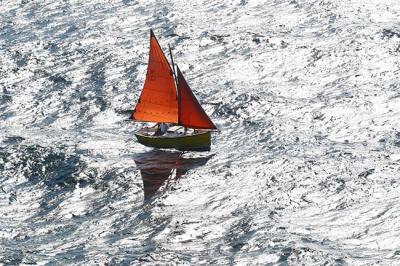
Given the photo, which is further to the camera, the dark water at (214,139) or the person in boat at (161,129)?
the person in boat at (161,129)

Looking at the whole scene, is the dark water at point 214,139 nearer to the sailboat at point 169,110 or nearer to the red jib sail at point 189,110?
the sailboat at point 169,110

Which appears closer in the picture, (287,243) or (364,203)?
(287,243)

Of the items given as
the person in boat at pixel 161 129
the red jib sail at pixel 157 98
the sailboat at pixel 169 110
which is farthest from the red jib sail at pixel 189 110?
the person in boat at pixel 161 129

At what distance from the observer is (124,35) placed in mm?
117812

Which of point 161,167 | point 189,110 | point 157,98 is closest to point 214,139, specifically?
point 189,110

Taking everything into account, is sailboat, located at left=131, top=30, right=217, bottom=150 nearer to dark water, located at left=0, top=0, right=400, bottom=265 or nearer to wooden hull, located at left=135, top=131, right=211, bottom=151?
wooden hull, located at left=135, top=131, right=211, bottom=151

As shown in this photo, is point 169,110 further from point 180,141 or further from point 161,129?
point 180,141

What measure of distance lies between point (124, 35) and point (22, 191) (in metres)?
44.7

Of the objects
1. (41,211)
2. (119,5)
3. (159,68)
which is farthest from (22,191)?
(119,5)

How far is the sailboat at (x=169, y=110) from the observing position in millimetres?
86625

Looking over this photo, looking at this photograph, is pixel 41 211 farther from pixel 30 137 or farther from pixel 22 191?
pixel 30 137

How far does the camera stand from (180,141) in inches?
3430

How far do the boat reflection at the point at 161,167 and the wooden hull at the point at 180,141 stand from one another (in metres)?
0.71

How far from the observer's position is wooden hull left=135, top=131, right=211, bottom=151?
282ft
